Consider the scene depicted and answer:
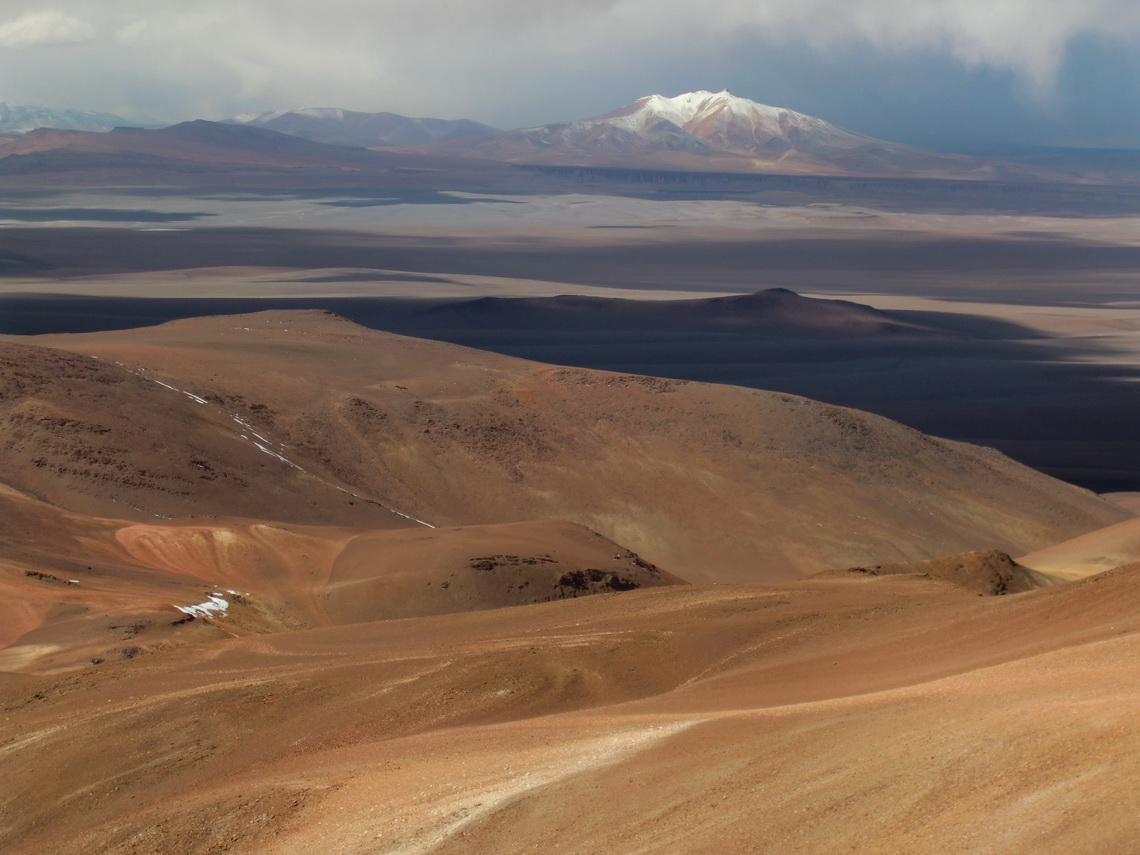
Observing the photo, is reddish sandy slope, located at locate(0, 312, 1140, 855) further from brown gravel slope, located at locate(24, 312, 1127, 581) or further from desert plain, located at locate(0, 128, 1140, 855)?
brown gravel slope, located at locate(24, 312, 1127, 581)

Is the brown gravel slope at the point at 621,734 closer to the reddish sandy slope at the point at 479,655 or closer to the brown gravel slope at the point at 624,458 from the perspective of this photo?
the reddish sandy slope at the point at 479,655

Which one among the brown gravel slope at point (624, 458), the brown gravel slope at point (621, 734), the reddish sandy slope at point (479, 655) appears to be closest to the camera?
the brown gravel slope at point (621, 734)

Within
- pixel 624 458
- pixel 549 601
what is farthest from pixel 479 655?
pixel 624 458

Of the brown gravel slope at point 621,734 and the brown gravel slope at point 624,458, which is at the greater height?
the brown gravel slope at point 621,734

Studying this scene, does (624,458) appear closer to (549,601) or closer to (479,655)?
(549,601)

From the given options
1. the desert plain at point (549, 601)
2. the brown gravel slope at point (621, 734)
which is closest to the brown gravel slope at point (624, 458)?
the desert plain at point (549, 601)

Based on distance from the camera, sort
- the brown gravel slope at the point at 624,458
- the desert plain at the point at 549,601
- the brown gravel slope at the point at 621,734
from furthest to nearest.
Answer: the brown gravel slope at the point at 624,458 → the desert plain at the point at 549,601 → the brown gravel slope at the point at 621,734

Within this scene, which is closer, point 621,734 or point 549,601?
point 621,734

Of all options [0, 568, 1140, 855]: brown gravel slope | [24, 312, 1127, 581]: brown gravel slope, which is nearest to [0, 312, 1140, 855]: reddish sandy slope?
[0, 568, 1140, 855]: brown gravel slope
